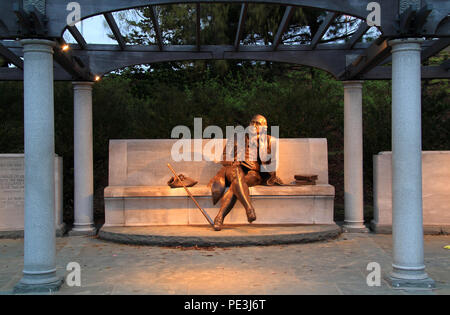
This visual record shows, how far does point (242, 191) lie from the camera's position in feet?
33.3

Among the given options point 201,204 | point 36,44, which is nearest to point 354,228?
point 201,204

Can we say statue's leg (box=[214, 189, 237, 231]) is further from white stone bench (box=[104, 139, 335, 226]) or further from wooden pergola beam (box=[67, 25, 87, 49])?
wooden pergola beam (box=[67, 25, 87, 49])

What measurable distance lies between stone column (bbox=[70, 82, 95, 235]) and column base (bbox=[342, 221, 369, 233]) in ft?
16.9

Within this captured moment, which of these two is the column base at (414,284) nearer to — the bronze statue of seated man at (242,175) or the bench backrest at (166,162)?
the bronze statue of seated man at (242,175)

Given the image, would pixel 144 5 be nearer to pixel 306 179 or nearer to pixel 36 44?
pixel 36 44

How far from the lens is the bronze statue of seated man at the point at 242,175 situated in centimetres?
1016

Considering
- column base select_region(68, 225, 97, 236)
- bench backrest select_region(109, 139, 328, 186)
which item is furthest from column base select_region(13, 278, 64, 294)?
bench backrest select_region(109, 139, 328, 186)

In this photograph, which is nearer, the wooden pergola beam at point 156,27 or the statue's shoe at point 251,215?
the wooden pergola beam at point 156,27

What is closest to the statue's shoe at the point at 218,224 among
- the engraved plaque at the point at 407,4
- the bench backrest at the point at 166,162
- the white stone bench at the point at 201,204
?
the white stone bench at the point at 201,204

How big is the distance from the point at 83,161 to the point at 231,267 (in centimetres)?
450

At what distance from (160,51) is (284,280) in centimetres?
545

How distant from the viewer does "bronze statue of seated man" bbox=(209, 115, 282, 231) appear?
10164 millimetres

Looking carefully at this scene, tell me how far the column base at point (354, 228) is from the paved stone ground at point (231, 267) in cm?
50

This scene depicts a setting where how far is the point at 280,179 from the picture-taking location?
11.1m
